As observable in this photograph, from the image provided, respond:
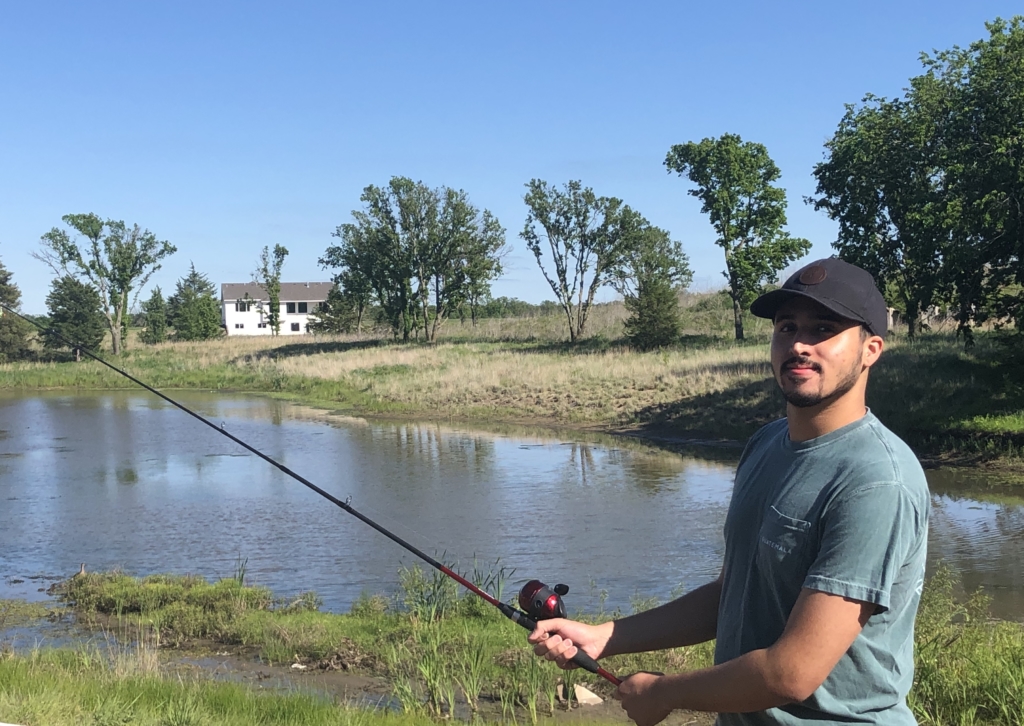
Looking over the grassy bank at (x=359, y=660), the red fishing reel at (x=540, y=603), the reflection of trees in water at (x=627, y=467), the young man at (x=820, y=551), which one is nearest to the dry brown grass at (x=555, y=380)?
the reflection of trees in water at (x=627, y=467)

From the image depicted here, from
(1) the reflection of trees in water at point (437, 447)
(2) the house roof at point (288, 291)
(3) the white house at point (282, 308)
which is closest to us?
(1) the reflection of trees in water at point (437, 447)

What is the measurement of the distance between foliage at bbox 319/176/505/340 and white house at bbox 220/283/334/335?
37.1 meters

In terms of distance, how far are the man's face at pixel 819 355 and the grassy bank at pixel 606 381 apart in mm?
17531

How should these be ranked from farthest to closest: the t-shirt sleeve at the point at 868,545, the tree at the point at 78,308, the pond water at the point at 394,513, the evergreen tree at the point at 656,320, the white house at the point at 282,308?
the white house at the point at 282,308, the tree at the point at 78,308, the evergreen tree at the point at 656,320, the pond water at the point at 394,513, the t-shirt sleeve at the point at 868,545

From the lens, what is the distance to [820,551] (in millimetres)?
1951

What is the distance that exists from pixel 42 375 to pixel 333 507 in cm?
3694

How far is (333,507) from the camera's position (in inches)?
595

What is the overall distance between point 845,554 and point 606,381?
2807 centimetres

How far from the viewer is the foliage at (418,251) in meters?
56.2

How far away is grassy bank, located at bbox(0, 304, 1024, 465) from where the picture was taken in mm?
19969

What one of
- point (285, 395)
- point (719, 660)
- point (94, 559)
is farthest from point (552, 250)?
point (719, 660)

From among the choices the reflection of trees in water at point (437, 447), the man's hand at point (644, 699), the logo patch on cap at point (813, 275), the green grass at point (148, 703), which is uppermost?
the logo patch on cap at point (813, 275)

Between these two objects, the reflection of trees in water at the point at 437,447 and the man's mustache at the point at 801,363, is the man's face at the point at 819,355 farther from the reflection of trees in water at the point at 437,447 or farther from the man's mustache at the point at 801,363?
the reflection of trees in water at the point at 437,447

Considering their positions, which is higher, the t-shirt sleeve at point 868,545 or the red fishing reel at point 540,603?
the t-shirt sleeve at point 868,545
